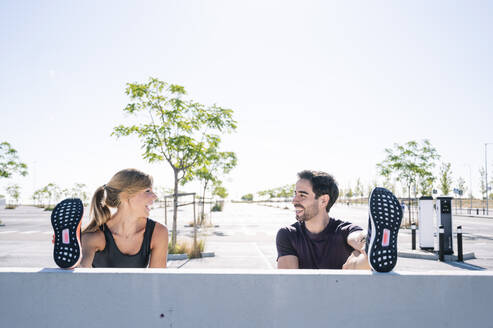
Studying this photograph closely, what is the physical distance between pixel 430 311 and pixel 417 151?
23.0 meters

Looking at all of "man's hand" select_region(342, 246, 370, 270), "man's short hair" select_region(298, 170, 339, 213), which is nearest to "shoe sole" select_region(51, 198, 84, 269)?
"man's hand" select_region(342, 246, 370, 270)

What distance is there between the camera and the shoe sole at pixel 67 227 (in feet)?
4.51

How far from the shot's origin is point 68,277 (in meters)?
1.13

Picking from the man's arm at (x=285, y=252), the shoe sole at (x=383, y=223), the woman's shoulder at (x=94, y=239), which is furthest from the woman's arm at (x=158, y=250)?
the shoe sole at (x=383, y=223)

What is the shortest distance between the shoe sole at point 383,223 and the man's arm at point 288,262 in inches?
37.3

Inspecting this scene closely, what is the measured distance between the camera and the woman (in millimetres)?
2236

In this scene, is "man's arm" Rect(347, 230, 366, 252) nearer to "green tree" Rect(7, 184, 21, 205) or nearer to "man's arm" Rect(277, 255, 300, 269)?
"man's arm" Rect(277, 255, 300, 269)

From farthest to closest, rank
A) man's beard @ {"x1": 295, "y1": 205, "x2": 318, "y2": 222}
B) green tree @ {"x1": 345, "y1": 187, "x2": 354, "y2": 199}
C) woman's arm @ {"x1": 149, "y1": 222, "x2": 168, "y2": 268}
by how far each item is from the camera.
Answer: green tree @ {"x1": 345, "y1": 187, "x2": 354, "y2": 199}
man's beard @ {"x1": 295, "y1": 205, "x2": 318, "y2": 222}
woman's arm @ {"x1": 149, "y1": 222, "x2": 168, "y2": 268}

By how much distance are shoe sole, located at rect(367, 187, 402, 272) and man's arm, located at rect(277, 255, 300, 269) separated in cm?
95

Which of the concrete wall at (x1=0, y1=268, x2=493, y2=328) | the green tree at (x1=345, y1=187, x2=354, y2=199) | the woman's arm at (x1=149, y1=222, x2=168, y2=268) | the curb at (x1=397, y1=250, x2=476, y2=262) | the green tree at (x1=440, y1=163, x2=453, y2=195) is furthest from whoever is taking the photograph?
the green tree at (x1=345, y1=187, x2=354, y2=199)

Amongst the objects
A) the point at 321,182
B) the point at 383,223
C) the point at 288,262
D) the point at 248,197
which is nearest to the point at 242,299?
the point at 383,223

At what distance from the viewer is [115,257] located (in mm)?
2240

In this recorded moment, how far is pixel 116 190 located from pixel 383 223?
1.85 m

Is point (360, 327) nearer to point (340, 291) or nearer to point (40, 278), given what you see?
point (340, 291)
